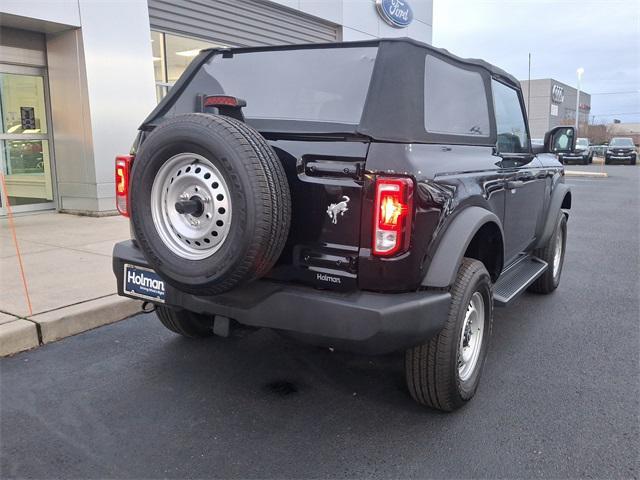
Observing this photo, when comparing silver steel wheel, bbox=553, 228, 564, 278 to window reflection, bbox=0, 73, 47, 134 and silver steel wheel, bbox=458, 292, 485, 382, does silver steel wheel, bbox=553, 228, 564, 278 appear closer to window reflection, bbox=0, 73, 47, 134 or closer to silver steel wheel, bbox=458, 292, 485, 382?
silver steel wheel, bbox=458, 292, 485, 382

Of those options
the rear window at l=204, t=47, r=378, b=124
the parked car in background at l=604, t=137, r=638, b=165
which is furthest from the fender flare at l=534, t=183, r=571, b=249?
the parked car in background at l=604, t=137, r=638, b=165

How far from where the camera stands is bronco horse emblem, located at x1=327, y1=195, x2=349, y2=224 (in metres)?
2.55

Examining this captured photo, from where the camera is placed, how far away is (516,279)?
4133 millimetres

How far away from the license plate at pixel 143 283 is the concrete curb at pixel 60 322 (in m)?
1.10

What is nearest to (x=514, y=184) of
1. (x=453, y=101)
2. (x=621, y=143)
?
(x=453, y=101)

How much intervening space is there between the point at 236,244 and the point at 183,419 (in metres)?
1.11

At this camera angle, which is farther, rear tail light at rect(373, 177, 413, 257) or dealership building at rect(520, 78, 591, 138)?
dealership building at rect(520, 78, 591, 138)

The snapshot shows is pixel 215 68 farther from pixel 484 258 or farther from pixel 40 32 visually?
pixel 40 32

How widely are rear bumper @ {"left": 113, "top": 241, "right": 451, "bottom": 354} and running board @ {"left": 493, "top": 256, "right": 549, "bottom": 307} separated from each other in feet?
3.46

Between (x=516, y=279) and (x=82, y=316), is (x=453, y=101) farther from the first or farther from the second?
(x=82, y=316)

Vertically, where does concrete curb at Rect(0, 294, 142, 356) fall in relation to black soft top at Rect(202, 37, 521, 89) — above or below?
below

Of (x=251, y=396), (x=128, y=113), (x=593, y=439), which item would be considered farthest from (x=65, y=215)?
(x=593, y=439)

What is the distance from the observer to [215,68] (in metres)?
3.47

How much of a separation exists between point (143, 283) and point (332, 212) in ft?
3.94
